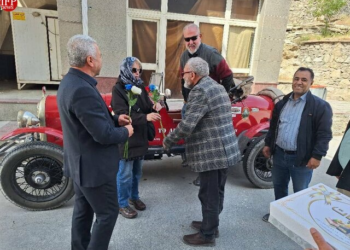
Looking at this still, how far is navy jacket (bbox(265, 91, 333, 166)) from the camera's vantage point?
7.28 ft

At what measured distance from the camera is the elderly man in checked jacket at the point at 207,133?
2.01m

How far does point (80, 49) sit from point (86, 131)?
538mm

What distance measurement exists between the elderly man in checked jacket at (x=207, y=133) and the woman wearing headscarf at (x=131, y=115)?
37 cm

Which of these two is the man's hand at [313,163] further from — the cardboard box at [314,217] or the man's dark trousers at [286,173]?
the cardboard box at [314,217]

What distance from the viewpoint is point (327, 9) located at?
1217 cm

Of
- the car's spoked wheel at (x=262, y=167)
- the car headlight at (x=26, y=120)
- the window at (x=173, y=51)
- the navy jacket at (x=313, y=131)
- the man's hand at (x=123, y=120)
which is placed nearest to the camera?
the man's hand at (x=123, y=120)

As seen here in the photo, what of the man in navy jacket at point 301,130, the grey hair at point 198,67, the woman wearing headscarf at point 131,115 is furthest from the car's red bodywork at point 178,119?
the grey hair at point 198,67

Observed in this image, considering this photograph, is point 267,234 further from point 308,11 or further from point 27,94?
point 308,11

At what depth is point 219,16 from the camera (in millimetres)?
6824

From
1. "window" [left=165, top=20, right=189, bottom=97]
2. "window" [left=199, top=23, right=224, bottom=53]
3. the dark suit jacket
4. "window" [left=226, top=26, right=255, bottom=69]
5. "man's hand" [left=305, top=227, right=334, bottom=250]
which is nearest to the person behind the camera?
"man's hand" [left=305, top=227, right=334, bottom=250]

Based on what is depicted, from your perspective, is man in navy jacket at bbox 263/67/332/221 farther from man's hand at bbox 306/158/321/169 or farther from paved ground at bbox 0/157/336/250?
paved ground at bbox 0/157/336/250

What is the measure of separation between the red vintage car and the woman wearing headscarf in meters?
0.60

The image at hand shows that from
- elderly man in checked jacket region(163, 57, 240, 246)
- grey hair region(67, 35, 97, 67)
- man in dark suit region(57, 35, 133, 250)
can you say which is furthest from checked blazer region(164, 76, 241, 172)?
grey hair region(67, 35, 97, 67)

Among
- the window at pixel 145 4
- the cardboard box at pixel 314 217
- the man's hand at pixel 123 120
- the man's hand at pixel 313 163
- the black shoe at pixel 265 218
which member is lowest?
the black shoe at pixel 265 218
